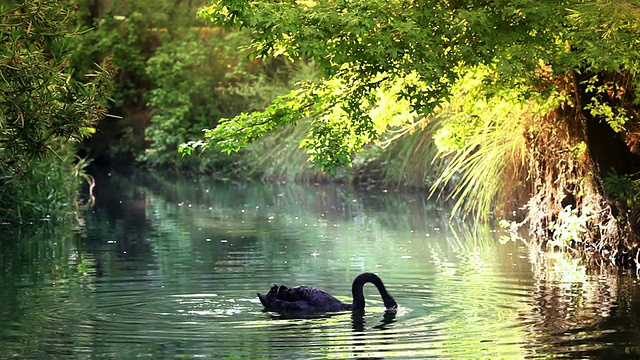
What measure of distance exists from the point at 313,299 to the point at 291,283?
8.67 feet

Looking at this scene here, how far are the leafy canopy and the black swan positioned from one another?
74.9 inches

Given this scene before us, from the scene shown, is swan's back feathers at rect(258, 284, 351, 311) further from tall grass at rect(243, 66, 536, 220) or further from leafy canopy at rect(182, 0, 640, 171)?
tall grass at rect(243, 66, 536, 220)

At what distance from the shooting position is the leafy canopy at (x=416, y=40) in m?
13.7

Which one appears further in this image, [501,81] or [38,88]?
[501,81]

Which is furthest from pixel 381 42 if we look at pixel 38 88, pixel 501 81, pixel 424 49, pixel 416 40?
pixel 38 88

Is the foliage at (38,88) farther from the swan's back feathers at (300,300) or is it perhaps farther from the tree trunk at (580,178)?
the tree trunk at (580,178)

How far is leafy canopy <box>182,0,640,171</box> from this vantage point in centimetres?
1371

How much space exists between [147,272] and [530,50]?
20.6 ft

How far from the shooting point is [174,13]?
49.9 meters

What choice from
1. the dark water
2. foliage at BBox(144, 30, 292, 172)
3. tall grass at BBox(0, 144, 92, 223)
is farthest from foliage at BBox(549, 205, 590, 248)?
foliage at BBox(144, 30, 292, 172)

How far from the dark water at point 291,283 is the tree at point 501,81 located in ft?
3.80

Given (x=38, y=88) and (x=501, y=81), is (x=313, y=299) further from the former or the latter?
(x=501, y=81)

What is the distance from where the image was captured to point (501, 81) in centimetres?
1565

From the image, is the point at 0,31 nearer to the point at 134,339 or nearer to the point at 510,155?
the point at 134,339
